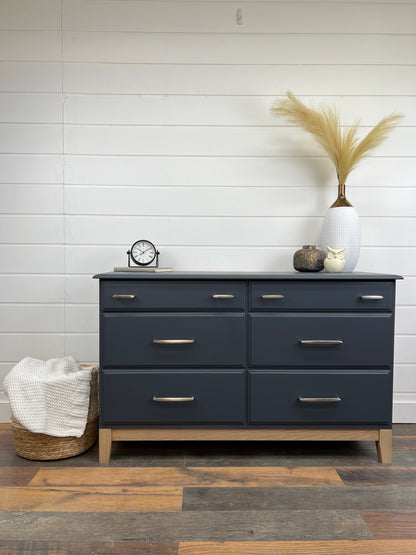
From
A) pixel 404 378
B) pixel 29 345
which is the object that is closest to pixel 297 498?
pixel 404 378

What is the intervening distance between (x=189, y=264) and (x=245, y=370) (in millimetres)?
736

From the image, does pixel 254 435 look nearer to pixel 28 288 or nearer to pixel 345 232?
pixel 345 232

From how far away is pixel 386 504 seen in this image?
1654mm

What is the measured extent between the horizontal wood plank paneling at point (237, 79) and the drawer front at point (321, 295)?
1.14m

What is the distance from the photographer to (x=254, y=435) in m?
2.03

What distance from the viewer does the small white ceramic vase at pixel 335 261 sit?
2.19 metres

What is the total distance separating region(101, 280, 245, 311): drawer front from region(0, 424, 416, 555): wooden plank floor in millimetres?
687

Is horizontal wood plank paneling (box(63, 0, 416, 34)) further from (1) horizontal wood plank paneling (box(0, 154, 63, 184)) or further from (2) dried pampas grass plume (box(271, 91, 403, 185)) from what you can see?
(1) horizontal wood plank paneling (box(0, 154, 63, 184))

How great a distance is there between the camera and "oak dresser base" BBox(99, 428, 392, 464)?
2018 mm

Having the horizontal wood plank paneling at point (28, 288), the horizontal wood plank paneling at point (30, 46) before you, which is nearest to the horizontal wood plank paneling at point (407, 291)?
the horizontal wood plank paneling at point (28, 288)

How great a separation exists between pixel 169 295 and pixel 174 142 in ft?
3.10

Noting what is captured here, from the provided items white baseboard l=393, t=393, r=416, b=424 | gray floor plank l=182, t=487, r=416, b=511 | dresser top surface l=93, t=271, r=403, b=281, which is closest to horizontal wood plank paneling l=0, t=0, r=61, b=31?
dresser top surface l=93, t=271, r=403, b=281

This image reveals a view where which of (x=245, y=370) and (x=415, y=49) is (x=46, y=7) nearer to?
(x=415, y=49)

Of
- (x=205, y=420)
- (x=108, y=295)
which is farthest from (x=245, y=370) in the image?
(x=108, y=295)
